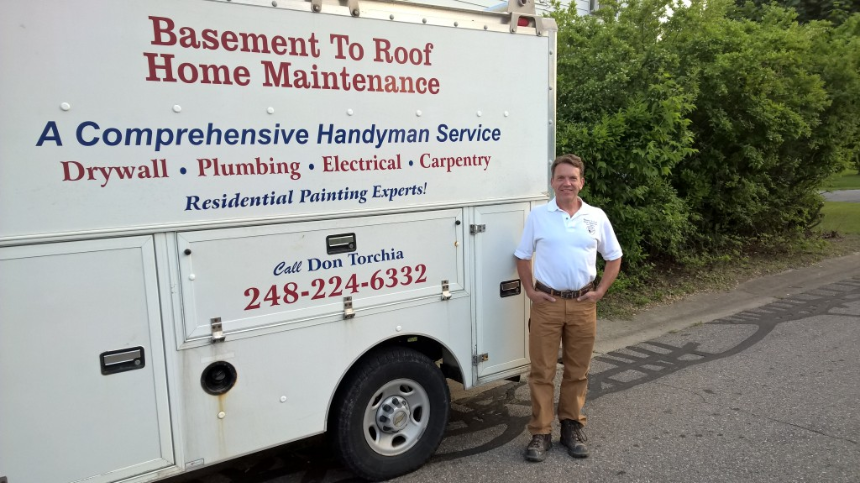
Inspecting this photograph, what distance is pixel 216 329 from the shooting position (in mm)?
2914

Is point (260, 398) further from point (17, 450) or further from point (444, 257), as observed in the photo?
point (444, 257)

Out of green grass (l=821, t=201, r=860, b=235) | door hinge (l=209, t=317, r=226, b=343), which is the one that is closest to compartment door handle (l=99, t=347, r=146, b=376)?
door hinge (l=209, t=317, r=226, b=343)

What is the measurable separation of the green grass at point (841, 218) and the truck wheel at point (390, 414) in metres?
12.3

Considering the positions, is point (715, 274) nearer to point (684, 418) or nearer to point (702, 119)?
point (702, 119)

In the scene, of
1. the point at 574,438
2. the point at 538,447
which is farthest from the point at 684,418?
the point at 538,447

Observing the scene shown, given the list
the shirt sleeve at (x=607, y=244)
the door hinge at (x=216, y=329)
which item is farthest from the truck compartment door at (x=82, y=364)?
the shirt sleeve at (x=607, y=244)

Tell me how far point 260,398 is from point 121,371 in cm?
67

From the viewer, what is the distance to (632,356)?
19.6 feet

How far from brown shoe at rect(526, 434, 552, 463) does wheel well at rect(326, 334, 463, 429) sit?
616 mm

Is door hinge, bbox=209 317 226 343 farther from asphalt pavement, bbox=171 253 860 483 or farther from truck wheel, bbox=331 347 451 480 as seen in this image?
asphalt pavement, bbox=171 253 860 483

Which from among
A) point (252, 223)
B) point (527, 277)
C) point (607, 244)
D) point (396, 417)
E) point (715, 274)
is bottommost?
point (715, 274)

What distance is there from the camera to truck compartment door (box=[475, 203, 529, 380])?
12.5 ft

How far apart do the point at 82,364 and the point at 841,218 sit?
16.8 m

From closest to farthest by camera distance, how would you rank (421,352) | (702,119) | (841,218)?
(421,352) → (702,119) → (841,218)
